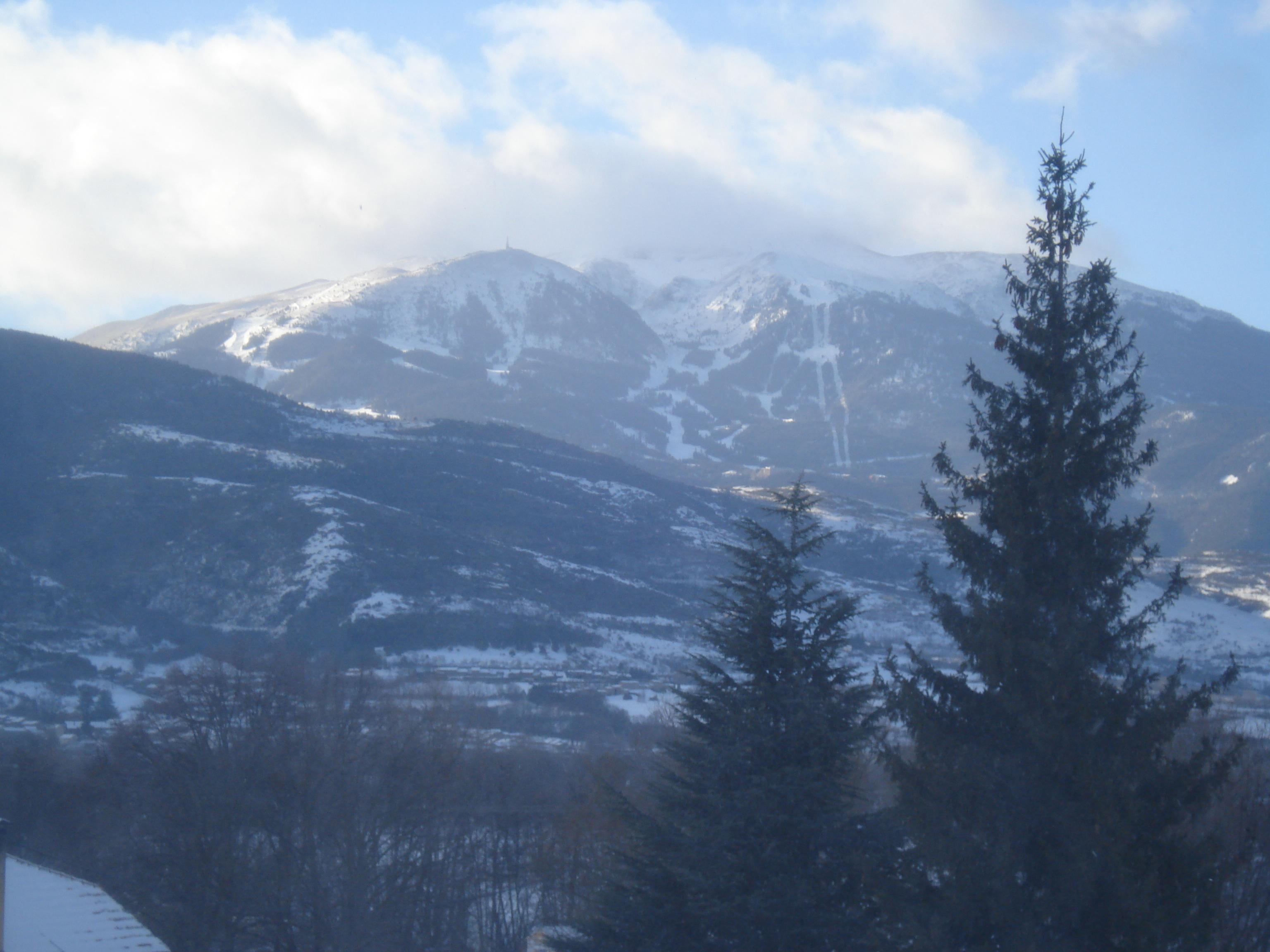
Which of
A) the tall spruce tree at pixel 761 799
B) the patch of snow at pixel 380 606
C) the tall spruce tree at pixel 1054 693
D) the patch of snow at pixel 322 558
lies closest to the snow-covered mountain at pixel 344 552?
the patch of snow at pixel 380 606

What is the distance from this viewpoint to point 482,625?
75312mm

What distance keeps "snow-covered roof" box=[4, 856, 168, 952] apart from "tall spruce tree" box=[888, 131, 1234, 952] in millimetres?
14173

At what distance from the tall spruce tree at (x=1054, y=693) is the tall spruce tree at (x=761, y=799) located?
5.95ft

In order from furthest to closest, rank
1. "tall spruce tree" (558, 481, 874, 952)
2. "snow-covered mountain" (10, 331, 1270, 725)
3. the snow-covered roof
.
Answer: "snow-covered mountain" (10, 331, 1270, 725) → the snow-covered roof → "tall spruce tree" (558, 481, 874, 952)

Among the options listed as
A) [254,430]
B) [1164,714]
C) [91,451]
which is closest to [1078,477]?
[1164,714]

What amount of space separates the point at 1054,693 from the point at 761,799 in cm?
475

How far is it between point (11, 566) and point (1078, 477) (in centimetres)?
7401

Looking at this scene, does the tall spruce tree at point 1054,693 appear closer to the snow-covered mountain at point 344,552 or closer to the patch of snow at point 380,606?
the snow-covered mountain at point 344,552

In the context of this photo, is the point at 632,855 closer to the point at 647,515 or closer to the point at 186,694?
the point at 186,694

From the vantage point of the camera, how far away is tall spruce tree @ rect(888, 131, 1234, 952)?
1189 cm

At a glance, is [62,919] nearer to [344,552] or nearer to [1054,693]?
[1054,693]

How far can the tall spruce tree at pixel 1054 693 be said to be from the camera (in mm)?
11891

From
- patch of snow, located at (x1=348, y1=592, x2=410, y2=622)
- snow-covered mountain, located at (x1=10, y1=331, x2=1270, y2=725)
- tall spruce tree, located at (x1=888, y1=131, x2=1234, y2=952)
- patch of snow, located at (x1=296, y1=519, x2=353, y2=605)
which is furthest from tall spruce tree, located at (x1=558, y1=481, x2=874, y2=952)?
patch of snow, located at (x1=296, y1=519, x2=353, y2=605)

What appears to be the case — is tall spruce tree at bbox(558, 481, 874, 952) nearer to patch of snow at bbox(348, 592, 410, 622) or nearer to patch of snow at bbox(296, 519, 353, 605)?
patch of snow at bbox(348, 592, 410, 622)
